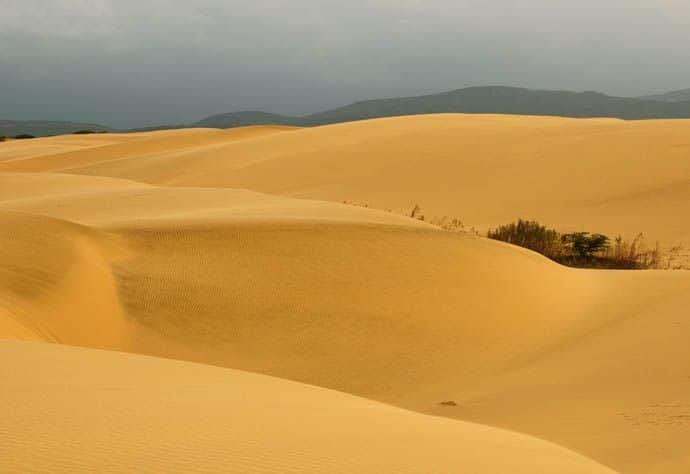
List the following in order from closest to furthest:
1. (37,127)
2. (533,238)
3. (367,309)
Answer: (367,309) < (533,238) < (37,127)

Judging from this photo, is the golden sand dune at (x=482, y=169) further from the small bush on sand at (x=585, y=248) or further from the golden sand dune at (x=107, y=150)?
the golden sand dune at (x=107, y=150)

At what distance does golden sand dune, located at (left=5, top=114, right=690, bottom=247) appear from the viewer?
19609 mm

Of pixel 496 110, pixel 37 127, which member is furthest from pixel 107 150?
pixel 496 110

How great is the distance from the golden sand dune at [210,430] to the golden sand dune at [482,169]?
1262 centimetres

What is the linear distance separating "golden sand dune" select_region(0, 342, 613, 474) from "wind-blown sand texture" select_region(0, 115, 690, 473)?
19 millimetres

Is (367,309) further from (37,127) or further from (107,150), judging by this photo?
(37,127)

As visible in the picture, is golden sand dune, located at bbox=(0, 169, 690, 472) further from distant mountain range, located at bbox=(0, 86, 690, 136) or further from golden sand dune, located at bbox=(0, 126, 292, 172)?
distant mountain range, located at bbox=(0, 86, 690, 136)

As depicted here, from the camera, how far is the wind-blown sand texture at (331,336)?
13.0 ft

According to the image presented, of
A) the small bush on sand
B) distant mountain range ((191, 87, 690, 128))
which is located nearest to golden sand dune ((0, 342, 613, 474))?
the small bush on sand

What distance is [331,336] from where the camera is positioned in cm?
931

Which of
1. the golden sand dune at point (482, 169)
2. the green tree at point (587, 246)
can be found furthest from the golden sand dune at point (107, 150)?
the green tree at point (587, 246)

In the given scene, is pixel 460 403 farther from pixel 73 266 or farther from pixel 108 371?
pixel 73 266

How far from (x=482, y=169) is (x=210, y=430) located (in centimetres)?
2111

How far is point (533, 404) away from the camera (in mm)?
7090
